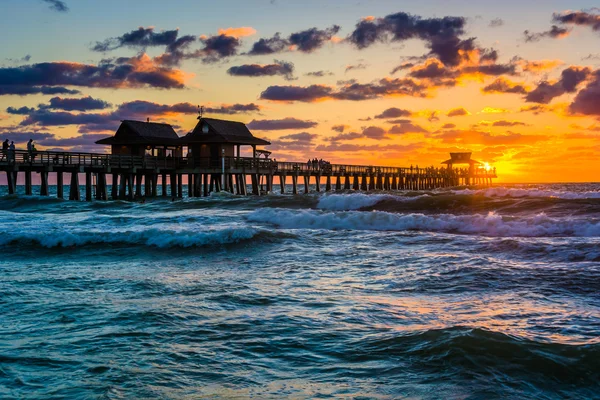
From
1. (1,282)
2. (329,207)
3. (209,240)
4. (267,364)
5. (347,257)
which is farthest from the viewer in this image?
(329,207)

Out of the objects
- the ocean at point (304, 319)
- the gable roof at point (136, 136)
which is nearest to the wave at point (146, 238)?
the ocean at point (304, 319)

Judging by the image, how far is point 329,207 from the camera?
1202 inches

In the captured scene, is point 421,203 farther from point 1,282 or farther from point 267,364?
point 267,364

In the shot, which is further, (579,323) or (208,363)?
(579,323)

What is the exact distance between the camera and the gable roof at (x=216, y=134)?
46.6 metres

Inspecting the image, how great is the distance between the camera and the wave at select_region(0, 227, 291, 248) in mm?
14867

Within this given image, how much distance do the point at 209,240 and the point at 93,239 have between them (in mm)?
3119

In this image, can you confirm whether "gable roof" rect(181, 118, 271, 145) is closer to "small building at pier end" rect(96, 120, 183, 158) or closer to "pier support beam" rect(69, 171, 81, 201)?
"small building at pier end" rect(96, 120, 183, 158)

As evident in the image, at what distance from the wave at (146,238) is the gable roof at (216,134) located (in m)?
31.2

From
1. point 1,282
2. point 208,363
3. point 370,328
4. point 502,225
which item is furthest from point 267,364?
point 502,225

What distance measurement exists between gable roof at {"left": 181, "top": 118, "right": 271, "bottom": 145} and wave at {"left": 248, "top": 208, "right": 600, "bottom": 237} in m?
25.6

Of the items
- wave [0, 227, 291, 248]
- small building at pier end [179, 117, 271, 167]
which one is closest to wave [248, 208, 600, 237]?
wave [0, 227, 291, 248]

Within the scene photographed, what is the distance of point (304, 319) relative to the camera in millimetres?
6871

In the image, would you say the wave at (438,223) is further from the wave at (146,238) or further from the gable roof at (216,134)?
the gable roof at (216,134)
